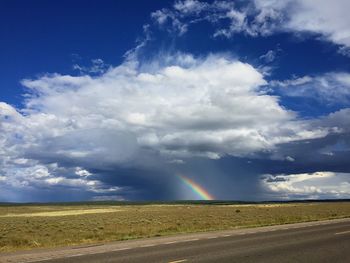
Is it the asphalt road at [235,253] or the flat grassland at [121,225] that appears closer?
the asphalt road at [235,253]

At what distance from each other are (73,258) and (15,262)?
1724mm

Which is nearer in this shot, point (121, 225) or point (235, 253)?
point (235, 253)

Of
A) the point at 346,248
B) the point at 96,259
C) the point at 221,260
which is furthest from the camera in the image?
the point at 346,248

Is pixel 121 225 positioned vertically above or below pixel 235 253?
above

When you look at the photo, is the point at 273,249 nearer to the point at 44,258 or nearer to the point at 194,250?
the point at 194,250

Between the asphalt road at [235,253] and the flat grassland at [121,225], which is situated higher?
the flat grassland at [121,225]

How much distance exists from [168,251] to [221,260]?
118 inches

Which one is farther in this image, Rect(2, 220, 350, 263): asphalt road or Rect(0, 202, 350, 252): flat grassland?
Rect(0, 202, 350, 252): flat grassland

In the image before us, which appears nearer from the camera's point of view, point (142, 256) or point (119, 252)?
point (142, 256)

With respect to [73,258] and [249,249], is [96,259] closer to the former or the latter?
[73,258]

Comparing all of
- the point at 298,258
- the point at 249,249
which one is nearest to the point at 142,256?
the point at 249,249

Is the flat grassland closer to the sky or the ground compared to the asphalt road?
closer to the sky

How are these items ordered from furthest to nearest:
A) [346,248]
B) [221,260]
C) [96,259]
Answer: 1. [346,248]
2. [96,259]
3. [221,260]

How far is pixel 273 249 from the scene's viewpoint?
1418cm
